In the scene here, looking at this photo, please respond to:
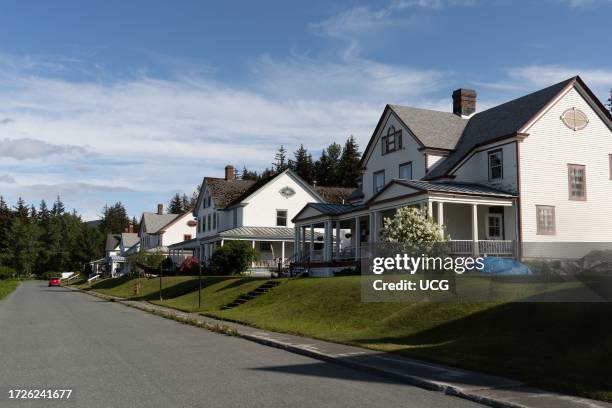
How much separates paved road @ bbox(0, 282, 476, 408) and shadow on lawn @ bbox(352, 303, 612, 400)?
1921 mm

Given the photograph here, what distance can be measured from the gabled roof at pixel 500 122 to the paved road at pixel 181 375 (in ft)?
60.2

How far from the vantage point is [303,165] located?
107m

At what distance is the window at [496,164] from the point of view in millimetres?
30422

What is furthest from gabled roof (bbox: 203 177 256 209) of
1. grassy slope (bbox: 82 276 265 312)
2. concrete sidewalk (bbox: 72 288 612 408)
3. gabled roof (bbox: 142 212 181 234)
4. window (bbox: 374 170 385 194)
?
concrete sidewalk (bbox: 72 288 612 408)

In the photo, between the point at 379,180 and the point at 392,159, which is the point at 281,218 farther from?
the point at 392,159

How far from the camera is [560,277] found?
20219 millimetres

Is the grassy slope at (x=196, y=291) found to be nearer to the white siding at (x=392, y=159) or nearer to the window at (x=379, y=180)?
the window at (x=379, y=180)

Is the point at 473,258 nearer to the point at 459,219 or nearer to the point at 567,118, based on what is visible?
the point at 459,219

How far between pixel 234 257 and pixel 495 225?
18.7 metres

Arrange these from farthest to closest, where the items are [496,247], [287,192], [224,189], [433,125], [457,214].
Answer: [224,189], [287,192], [433,125], [457,214], [496,247]

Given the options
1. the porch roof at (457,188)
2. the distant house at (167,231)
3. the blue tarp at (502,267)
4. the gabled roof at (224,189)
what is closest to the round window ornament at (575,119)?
the porch roof at (457,188)

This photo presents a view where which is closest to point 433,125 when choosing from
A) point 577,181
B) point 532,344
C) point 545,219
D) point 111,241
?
point 577,181

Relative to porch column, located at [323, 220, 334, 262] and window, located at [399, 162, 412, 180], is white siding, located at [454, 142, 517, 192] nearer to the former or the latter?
window, located at [399, 162, 412, 180]

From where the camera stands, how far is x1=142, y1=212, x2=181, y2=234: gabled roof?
84938mm
